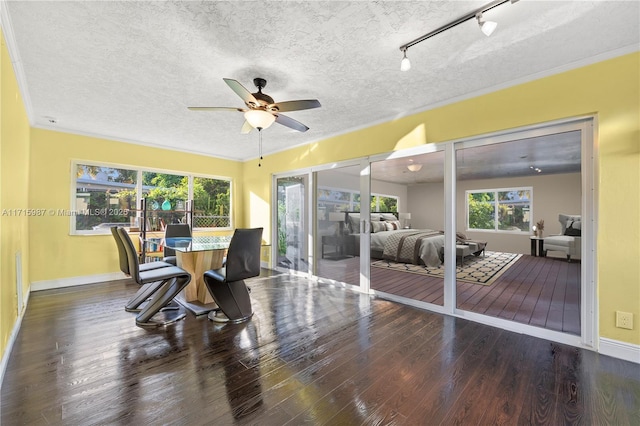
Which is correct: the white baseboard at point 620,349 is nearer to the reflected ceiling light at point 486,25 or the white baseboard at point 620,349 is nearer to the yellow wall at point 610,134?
the yellow wall at point 610,134

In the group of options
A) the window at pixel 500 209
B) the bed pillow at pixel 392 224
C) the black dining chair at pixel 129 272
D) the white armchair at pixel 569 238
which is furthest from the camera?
the bed pillow at pixel 392 224

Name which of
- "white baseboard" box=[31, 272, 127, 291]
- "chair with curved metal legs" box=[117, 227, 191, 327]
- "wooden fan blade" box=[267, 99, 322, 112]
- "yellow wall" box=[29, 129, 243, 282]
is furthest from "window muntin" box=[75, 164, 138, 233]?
"wooden fan blade" box=[267, 99, 322, 112]

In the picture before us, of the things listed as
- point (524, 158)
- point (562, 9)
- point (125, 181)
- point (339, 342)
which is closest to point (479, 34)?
point (562, 9)

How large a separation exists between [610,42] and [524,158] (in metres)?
1.19

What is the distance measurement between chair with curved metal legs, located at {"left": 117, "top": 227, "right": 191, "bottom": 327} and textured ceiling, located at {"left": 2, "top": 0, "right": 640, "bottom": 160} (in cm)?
157

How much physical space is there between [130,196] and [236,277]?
3.39 metres

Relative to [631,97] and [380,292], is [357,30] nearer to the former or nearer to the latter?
[631,97]

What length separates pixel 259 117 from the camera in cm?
252

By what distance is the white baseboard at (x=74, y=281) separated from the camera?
3.87m

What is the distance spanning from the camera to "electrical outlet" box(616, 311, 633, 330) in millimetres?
2088

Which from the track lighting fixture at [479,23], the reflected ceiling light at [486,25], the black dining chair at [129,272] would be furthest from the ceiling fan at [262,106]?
the black dining chair at [129,272]

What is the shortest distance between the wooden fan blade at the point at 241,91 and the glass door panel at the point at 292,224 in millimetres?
2515

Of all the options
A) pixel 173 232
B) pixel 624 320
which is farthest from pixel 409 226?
pixel 173 232

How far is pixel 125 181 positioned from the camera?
15.4 feet
